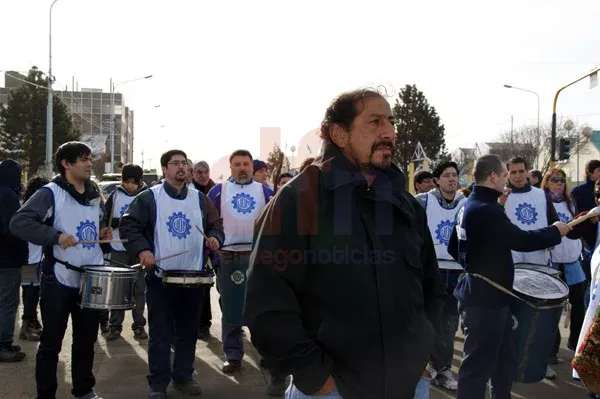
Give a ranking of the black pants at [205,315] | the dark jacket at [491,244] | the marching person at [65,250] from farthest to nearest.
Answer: the black pants at [205,315]
the marching person at [65,250]
the dark jacket at [491,244]

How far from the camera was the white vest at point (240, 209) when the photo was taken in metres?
6.71

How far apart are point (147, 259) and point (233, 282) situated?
1.18m

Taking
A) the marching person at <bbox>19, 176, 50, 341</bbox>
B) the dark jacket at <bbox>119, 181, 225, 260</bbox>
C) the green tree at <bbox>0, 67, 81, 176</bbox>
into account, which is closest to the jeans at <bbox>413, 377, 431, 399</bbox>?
the dark jacket at <bbox>119, 181, 225, 260</bbox>

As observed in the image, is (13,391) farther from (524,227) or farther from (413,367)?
(524,227)

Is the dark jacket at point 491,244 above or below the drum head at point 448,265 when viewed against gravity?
above

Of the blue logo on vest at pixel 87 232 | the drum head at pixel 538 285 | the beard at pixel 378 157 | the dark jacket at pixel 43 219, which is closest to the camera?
the beard at pixel 378 157

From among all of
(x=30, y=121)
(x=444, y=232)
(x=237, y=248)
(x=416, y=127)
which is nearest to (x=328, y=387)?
(x=237, y=248)

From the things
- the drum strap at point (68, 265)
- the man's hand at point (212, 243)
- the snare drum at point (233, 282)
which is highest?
the man's hand at point (212, 243)

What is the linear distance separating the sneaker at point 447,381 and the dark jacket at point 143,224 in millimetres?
2572

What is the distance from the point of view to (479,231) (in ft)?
15.8

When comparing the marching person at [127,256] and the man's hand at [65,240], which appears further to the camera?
the marching person at [127,256]

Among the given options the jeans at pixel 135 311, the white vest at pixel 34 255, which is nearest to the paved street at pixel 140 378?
the jeans at pixel 135 311

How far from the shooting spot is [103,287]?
518 centimetres

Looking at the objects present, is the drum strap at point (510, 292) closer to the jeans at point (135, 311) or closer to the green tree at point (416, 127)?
the jeans at point (135, 311)
